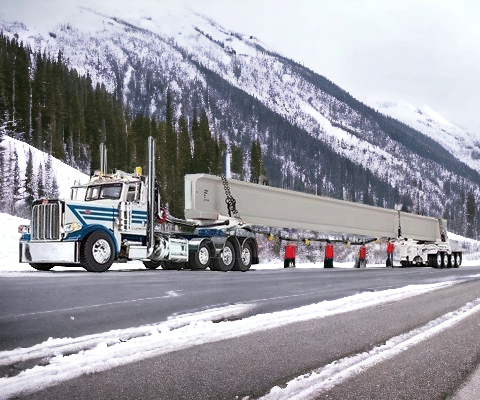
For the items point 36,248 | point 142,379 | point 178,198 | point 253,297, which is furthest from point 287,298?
point 178,198

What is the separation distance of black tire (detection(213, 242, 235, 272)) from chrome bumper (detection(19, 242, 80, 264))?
18.4 feet

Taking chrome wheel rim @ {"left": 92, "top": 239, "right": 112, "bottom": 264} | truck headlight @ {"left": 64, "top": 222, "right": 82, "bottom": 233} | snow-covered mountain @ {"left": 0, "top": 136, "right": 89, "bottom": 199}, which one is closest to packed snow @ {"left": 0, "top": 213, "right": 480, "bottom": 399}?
chrome wheel rim @ {"left": 92, "top": 239, "right": 112, "bottom": 264}

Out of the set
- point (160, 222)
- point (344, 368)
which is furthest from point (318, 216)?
point (344, 368)

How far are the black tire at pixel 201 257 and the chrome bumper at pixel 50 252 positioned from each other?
15.3 ft

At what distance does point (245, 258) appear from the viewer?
20984 mm

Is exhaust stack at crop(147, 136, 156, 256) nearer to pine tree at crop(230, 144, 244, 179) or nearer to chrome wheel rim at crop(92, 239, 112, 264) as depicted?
chrome wheel rim at crop(92, 239, 112, 264)

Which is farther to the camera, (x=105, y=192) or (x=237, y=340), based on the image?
(x=105, y=192)

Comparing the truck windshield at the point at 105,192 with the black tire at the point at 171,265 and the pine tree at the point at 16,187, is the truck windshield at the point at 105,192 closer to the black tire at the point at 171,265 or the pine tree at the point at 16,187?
the black tire at the point at 171,265

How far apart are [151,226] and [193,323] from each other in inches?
412

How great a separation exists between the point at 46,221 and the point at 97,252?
1.77 meters

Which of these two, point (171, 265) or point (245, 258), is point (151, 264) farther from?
point (245, 258)

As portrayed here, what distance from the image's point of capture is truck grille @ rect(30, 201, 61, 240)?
16.0 meters

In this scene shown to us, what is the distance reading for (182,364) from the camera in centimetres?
520

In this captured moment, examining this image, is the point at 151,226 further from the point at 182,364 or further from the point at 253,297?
the point at 182,364
